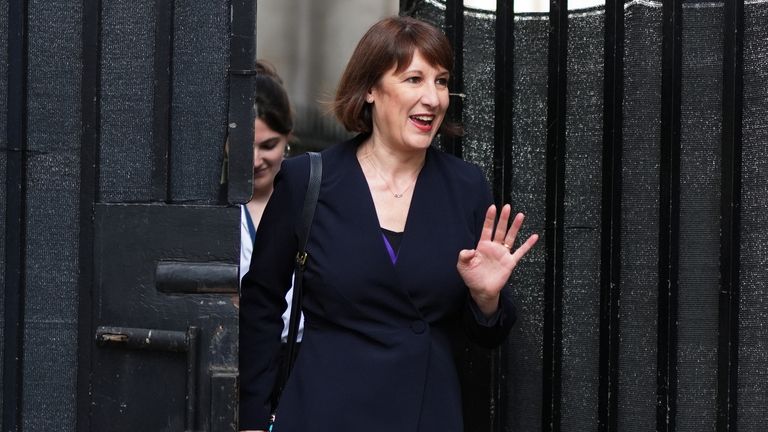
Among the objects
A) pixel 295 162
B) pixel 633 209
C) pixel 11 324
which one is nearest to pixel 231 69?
pixel 295 162

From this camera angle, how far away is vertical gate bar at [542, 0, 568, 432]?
141 inches

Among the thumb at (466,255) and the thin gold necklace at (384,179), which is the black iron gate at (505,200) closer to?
the thin gold necklace at (384,179)

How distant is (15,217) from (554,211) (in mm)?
1699

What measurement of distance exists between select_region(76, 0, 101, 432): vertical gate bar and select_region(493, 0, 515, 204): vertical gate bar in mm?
1356

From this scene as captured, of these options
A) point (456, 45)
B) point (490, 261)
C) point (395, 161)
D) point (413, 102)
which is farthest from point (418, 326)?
point (456, 45)

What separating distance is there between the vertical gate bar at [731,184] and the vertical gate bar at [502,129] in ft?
2.23

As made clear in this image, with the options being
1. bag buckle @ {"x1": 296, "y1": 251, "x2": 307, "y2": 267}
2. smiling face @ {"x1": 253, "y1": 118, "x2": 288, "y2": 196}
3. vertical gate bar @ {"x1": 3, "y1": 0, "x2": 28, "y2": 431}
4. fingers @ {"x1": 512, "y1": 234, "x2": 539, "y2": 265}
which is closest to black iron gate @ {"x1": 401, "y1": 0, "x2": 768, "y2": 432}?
fingers @ {"x1": 512, "y1": 234, "x2": 539, "y2": 265}

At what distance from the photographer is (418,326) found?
302 cm

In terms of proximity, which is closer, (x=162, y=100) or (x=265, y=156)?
(x=162, y=100)

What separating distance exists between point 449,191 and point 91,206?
1.02m

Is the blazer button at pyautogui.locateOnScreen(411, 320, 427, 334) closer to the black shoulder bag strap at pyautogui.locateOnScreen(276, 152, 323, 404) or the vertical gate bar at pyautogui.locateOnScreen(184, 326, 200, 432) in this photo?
the black shoulder bag strap at pyautogui.locateOnScreen(276, 152, 323, 404)

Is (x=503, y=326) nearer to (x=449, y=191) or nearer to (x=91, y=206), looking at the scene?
(x=449, y=191)

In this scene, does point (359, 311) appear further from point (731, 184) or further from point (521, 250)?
point (731, 184)

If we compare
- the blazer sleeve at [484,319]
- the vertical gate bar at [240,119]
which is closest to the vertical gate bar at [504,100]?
the blazer sleeve at [484,319]
